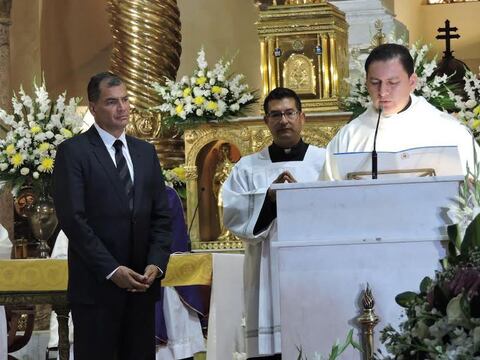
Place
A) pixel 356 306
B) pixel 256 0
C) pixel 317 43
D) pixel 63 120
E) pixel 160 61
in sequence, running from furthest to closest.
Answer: pixel 256 0, pixel 160 61, pixel 317 43, pixel 63 120, pixel 356 306

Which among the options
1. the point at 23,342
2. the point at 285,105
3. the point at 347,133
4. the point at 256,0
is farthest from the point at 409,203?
the point at 256,0

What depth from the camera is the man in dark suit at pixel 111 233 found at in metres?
5.38

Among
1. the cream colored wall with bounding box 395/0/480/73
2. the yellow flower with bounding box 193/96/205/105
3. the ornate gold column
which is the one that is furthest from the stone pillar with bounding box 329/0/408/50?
the cream colored wall with bounding box 395/0/480/73

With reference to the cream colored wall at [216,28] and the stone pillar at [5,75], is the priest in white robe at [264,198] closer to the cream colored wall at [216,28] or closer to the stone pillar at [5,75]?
the stone pillar at [5,75]

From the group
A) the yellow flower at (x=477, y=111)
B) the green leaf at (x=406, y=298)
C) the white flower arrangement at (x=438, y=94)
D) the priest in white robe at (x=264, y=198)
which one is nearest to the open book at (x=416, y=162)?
the priest in white robe at (x=264, y=198)

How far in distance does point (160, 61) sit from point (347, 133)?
4.34 m

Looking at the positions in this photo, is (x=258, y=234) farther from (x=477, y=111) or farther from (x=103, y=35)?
(x=103, y=35)

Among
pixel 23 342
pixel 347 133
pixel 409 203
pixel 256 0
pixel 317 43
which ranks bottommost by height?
pixel 23 342

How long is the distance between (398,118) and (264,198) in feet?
3.38

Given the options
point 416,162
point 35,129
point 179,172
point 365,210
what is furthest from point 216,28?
point 365,210

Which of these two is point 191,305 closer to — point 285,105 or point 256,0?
point 285,105

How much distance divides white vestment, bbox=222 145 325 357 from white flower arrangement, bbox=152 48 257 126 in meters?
1.95

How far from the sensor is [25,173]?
7867mm

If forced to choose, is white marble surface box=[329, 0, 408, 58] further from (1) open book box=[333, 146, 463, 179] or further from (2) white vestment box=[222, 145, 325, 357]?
(1) open book box=[333, 146, 463, 179]
